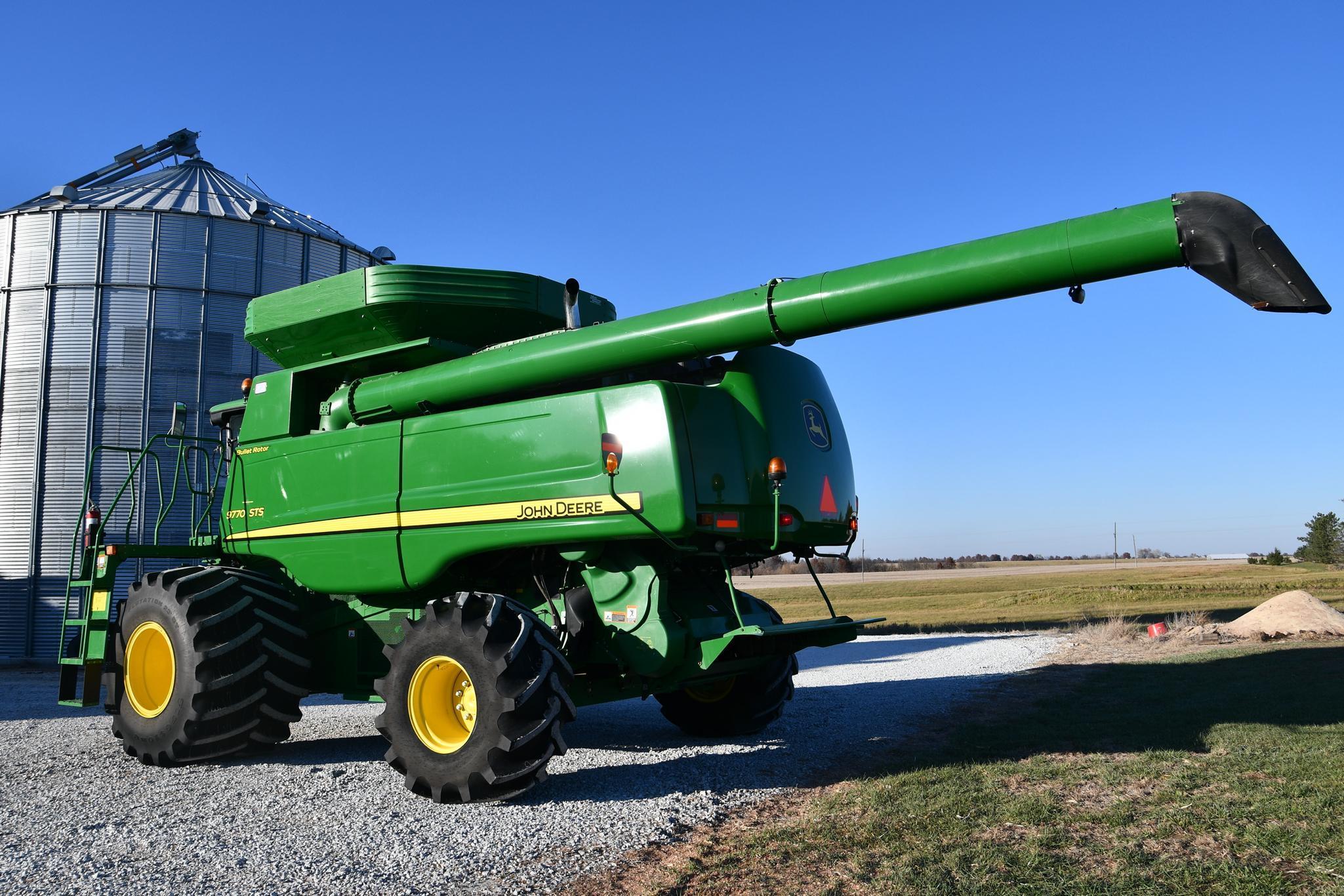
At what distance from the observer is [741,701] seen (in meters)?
8.51

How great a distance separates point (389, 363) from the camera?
320 inches

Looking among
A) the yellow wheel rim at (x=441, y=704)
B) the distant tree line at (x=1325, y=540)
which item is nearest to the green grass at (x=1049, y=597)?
the distant tree line at (x=1325, y=540)

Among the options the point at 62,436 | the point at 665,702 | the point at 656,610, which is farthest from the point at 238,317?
the point at 656,610

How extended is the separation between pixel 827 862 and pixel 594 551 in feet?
9.04

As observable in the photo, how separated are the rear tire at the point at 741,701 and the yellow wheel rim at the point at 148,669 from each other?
13.2ft

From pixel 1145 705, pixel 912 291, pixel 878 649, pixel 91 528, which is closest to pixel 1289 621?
pixel 878 649

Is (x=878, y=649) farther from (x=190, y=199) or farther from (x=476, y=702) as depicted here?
(x=190, y=199)

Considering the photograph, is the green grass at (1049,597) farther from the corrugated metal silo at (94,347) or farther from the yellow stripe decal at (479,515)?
the yellow stripe decal at (479,515)

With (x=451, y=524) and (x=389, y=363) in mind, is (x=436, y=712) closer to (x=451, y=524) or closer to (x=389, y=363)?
(x=451, y=524)

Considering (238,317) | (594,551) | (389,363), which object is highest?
(238,317)

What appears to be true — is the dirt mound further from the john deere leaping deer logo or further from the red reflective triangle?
the john deere leaping deer logo

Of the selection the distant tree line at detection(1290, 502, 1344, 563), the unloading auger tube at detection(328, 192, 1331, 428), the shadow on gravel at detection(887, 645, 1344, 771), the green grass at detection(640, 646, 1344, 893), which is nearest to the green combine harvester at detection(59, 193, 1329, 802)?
the unloading auger tube at detection(328, 192, 1331, 428)

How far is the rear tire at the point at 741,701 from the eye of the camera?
333 inches

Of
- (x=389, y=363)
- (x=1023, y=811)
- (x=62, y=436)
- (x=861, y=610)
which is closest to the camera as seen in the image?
(x=1023, y=811)
